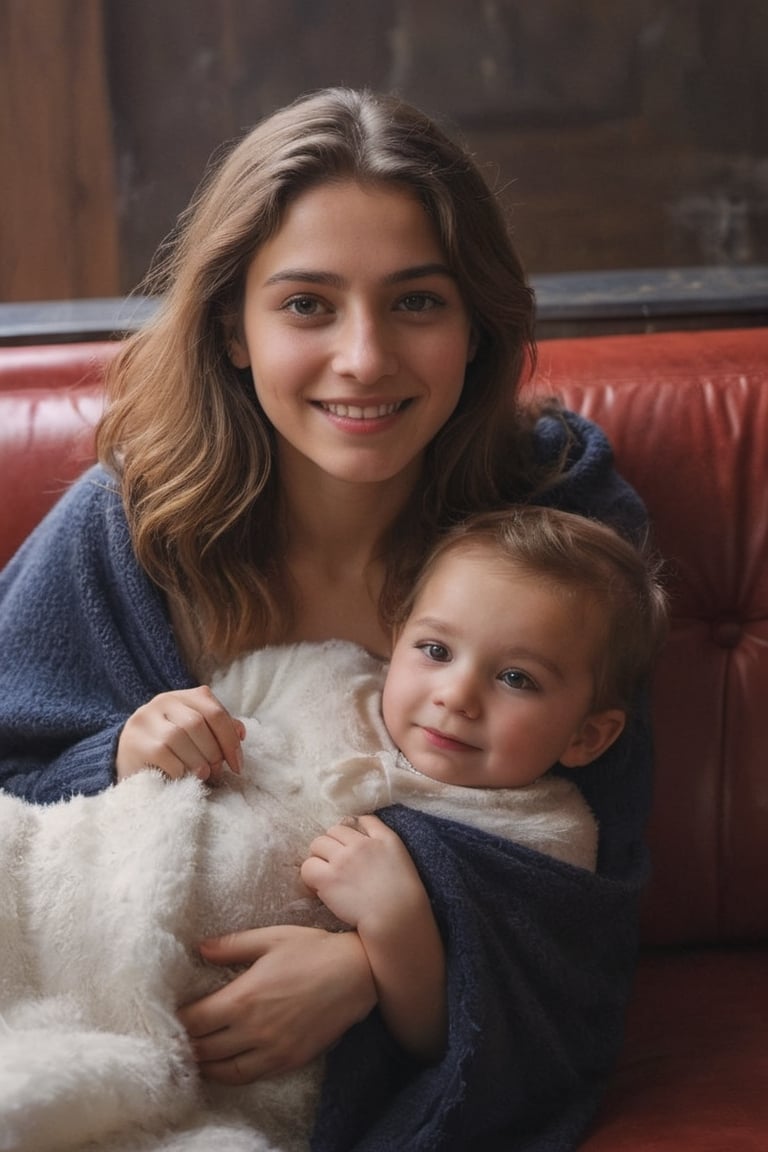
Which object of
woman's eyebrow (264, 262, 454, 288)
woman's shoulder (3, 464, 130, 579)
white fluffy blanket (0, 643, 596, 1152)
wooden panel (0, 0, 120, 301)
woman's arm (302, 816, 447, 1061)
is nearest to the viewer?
white fluffy blanket (0, 643, 596, 1152)

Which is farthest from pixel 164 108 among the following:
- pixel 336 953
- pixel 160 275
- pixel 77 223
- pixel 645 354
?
pixel 336 953

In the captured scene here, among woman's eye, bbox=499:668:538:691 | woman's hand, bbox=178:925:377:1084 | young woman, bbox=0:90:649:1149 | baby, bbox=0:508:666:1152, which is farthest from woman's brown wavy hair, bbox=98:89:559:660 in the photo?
woman's hand, bbox=178:925:377:1084

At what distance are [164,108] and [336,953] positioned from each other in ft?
5.91

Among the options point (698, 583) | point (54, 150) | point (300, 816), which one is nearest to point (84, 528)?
point (300, 816)

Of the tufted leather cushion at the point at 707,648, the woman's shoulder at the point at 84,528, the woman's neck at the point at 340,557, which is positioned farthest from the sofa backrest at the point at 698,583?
the woman's neck at the point at 340,557

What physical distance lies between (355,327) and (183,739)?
40cm

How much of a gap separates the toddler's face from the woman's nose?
0.19 meters

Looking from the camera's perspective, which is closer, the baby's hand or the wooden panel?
the baby's hand

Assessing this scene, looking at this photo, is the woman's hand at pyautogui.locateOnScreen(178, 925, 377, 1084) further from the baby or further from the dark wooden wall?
the dark wooden wall

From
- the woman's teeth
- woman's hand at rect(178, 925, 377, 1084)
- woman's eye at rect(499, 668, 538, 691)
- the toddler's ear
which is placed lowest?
woman's hand at rect(178, 925, 377, 1084)

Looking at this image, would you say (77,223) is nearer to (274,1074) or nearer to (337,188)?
Result: (337,188)

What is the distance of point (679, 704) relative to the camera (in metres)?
1.50

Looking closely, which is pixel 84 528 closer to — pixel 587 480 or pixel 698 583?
pixel 587 480

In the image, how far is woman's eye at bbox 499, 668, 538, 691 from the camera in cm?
121
